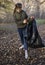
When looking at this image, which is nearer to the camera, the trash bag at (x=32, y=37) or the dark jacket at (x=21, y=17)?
the dark jacket at (x=21, y=17)

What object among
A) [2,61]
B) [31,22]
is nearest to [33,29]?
[31,22]

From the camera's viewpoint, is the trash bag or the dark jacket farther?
the trash bag

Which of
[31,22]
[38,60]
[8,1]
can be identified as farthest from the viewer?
[8,1]

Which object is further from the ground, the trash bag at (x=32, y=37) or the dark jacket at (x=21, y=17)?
the dark jacket at (x=21, y=17)

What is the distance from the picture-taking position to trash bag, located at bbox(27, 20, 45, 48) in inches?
341

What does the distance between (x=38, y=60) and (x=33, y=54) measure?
75 centimetres

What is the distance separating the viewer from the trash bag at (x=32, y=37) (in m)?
8.66

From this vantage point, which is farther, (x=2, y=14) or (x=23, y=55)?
(x=2, y=14)

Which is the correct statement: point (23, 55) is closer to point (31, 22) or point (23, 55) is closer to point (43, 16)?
point (31, 22)

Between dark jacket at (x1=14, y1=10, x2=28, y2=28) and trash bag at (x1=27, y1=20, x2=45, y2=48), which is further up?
dark jacket at (x1=14, y1=10, x2=28, y2=28)

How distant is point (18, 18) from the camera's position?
26.8 ft

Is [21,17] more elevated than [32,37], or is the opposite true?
[21,17]

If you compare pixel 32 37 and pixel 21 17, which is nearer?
pixel 21 17

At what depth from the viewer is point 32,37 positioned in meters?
8.86
